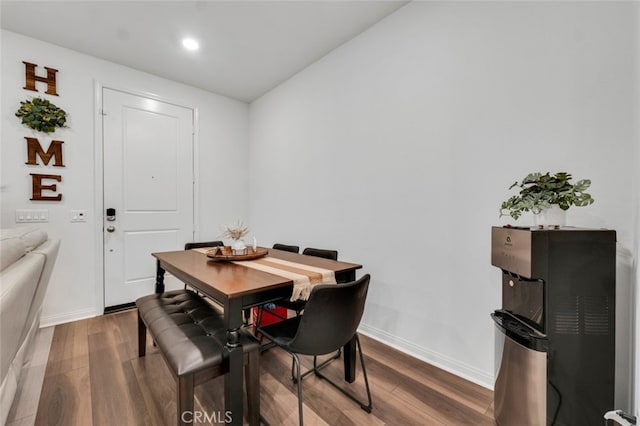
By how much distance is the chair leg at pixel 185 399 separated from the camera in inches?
45.6

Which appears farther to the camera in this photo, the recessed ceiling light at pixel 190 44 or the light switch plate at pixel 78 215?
the light switch plate at pixel 78 215

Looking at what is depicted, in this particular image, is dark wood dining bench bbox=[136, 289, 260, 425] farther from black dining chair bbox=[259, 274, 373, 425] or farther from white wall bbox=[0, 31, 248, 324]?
white wall bbox=[0, 31, 248, 324]

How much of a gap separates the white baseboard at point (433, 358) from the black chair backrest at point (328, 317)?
101 centimetres

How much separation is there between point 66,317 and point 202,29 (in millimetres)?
3078

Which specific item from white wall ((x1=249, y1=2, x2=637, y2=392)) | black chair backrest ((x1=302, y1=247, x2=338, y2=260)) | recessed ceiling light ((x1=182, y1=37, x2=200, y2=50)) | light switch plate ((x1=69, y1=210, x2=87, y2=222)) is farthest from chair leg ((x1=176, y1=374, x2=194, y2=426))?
recessed ceiling light ((x1=182, y1=37, x2=200, y2=50))

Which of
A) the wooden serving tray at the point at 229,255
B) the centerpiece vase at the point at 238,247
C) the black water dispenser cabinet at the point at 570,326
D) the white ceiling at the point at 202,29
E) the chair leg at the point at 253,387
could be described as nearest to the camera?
the black water dispenser cabinet at the point at 570,326

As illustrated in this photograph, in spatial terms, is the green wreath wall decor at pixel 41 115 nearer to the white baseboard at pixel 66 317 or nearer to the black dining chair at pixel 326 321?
the white baseboard at pixel 66 317

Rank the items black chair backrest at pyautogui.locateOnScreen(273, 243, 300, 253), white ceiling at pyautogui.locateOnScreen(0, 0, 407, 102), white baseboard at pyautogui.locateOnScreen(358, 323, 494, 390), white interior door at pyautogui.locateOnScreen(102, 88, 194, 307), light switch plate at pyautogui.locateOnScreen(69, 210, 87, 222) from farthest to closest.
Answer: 1. white interior door at pyautogui.locateOnScreen(102, 88, 194, 307)
2. light switch plate at pyautogui.locateOnScreen(69, 210, 87, 222)
3. black chair backrest at pyautogui.locateOnScreen(273, 243, 300, 253)
4. white ceiling at pyautogui.locateOnScreen(0, 0, 407, 102)
5. white baseboard at pyautogui.locateOnScreen(358, 323, 494, 390)

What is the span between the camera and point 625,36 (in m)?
1.27

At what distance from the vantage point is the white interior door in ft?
9.68

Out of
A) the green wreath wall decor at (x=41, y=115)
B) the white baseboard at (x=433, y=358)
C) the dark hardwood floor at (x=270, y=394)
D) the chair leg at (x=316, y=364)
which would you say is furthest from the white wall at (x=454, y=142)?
the green wreath wall decor at (x=41, y=115)

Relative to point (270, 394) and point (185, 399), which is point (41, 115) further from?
point (270, 394)

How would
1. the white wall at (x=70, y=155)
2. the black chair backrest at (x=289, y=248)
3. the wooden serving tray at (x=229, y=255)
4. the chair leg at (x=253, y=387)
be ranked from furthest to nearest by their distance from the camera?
1. the black chair backrest at (x=289, y=248)
2. the white wall at (x=70, y=155)
3. the wooden serving tray at (x=229, y=255)
4. the chair leg at (x=253, y=387)

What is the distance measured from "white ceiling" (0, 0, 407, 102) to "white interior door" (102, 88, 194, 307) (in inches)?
21.1
